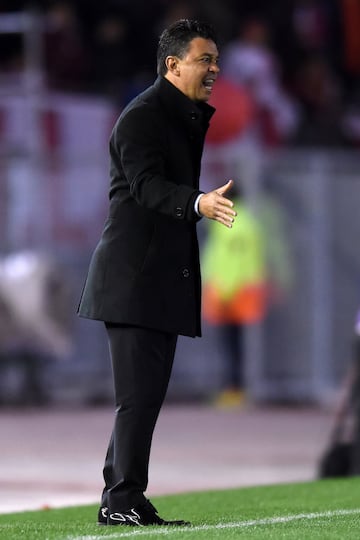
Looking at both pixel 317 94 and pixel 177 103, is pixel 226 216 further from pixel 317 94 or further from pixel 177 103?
pixel 317 94

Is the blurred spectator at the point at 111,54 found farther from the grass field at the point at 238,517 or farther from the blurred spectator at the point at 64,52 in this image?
the grass field at the point at 238,517

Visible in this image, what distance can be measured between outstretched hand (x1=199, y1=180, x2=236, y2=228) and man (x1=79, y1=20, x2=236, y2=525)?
342 millimetres

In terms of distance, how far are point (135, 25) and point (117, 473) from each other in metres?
15.0

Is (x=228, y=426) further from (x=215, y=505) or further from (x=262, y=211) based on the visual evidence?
(x=215, y=505)

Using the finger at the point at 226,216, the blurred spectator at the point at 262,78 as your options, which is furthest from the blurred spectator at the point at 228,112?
the finger at the point at 226,216

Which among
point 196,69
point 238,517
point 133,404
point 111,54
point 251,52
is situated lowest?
point 238,517

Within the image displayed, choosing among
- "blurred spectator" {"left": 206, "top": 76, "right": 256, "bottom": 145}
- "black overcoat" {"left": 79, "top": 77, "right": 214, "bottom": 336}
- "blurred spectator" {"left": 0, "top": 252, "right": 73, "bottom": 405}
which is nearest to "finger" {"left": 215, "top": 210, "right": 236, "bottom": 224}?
"black overcoat" {"left": 79, "top": 77, "right": 214, "bottom": 336}

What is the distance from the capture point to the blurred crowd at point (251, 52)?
2000 centimetres

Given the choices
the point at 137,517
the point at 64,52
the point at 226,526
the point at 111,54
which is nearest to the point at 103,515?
the point at 137,517

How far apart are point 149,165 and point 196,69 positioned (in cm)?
49

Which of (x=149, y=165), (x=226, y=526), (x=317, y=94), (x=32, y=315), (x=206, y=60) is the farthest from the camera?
(x=317, y=94)

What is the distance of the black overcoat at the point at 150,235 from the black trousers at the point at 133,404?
93mm

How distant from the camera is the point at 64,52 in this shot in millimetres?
20203

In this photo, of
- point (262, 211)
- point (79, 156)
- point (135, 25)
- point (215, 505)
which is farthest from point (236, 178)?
point (215, 505)
